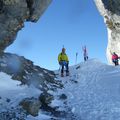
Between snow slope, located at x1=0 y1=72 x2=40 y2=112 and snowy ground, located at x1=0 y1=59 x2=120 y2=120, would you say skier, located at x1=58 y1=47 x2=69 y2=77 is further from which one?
snow slope, located at x1=0 y1=72 x2=40 y2=112

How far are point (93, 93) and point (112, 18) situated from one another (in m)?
27.9

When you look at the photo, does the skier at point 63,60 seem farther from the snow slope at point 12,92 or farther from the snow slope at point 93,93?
the snow slope at point 12,92

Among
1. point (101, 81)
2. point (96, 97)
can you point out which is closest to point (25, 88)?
point (96, 97)

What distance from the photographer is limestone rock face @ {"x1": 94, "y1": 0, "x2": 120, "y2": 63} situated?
46.6 metres

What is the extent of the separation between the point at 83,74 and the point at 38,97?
13.7 m

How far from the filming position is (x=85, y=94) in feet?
75.0

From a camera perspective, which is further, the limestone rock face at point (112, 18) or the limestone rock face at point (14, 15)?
the limestone rock face at point (112, 18)

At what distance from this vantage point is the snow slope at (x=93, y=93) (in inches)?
690

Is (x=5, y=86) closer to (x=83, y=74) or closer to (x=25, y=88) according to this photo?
(x=25, y=88)

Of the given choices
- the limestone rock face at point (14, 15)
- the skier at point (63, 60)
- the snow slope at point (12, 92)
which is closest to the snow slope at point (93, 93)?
the skier at point (63, 60)

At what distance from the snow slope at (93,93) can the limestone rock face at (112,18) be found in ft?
49.0

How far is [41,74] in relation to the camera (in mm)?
28312

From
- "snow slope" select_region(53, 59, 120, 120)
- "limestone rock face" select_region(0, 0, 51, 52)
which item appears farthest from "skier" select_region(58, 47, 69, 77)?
"limestone rock face" select_region(0, 0, 51, 52)

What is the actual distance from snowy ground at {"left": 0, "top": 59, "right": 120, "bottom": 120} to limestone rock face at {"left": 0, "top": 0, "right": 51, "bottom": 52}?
133 inches
